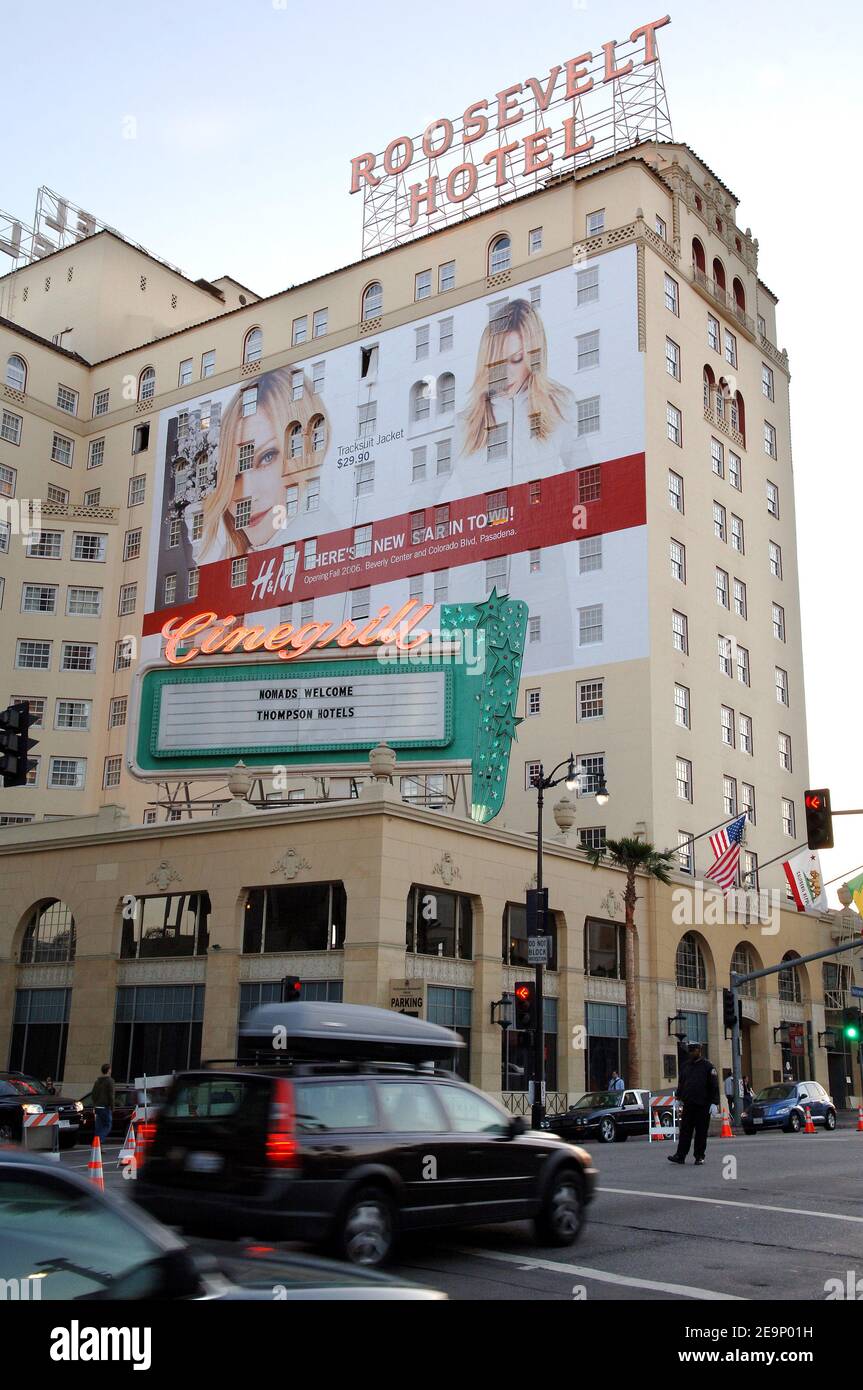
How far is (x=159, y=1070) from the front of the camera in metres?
39.7

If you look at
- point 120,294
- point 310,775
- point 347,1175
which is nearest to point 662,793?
point 310,775

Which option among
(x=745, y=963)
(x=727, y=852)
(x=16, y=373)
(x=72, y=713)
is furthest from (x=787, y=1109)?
(x=16, y=373)

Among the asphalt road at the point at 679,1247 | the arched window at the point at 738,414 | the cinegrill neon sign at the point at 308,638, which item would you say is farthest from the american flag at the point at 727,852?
the arched window at the point at 738,414

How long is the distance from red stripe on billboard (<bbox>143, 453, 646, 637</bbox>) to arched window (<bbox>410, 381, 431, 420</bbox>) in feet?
16.3

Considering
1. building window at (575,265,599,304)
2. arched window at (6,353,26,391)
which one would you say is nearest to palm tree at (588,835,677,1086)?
building window at (575,265,599,304)

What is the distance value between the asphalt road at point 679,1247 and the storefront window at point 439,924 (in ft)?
64.8

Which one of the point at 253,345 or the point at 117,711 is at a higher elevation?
the point at 253,345

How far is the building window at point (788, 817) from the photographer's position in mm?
58562

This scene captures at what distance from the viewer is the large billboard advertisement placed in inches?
2112

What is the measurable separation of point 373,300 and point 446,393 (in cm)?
830

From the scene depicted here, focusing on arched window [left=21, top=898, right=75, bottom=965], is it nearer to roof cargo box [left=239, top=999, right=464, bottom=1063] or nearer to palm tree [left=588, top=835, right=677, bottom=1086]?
palm tree [left=588, top=835, right=677, bottom=1086]

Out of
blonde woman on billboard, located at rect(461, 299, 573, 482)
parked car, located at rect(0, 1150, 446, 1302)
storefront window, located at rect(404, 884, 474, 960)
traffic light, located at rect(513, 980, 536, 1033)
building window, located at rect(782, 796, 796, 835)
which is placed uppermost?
blonde woman on billboard, located at rect(461, 299, 573, 482)

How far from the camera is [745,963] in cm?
5278

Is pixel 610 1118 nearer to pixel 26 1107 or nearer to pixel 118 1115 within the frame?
pixel 118 1115
